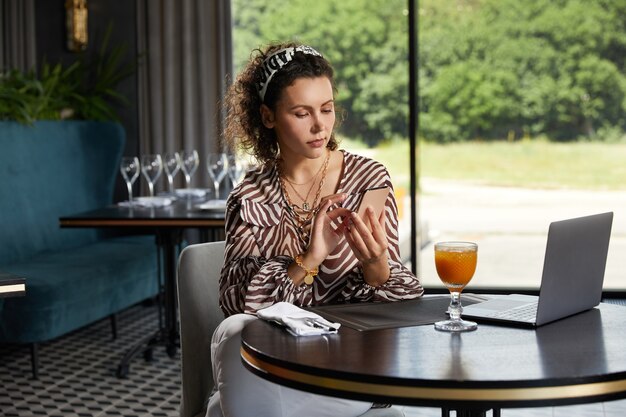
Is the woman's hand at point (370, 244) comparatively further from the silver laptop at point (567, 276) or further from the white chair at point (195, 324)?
the white chair at point (195, 324)

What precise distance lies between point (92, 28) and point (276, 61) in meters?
4.53

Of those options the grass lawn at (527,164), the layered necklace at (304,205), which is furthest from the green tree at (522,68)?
the layered necklace at (304,205)

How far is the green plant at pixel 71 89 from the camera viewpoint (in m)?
5.50

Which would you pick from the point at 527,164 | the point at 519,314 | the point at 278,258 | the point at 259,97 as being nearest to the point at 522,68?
the point at 527,164

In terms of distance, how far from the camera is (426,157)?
34.4 ft

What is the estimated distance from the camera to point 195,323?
247 centimetres

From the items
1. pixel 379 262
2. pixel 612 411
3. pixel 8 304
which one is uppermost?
pixel 379 262

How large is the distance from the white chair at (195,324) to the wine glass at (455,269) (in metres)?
0.76

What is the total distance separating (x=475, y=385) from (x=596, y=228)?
0.60 m

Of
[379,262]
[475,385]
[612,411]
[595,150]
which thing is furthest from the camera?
[595,150]

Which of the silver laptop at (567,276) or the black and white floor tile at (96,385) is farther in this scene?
the black and white floor tile at (96,385)

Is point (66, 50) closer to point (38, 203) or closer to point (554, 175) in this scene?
point (38, 203)

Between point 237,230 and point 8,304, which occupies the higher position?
point 237,230

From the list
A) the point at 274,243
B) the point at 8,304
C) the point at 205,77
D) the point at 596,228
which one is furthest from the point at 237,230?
the point at 205,77
